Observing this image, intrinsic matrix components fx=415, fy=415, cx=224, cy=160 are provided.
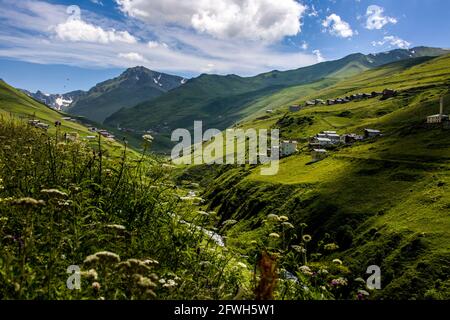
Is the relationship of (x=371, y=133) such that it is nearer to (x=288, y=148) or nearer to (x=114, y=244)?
(x=288, y=148)

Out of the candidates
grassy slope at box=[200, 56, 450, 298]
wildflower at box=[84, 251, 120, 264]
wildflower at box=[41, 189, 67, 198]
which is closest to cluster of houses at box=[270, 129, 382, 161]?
grassy slope at box=[200, 56, 450, 298]

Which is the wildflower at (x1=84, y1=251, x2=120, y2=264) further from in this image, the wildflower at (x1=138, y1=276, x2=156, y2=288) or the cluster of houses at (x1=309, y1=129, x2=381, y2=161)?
the cluster of houses at (x1=309, y1=129, x2=381, y2=161)

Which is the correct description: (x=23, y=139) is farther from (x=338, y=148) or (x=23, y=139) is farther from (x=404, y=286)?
(x=338, y=148)

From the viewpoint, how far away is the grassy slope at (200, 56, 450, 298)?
6994 centimetres

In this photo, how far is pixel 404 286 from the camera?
2589 inches

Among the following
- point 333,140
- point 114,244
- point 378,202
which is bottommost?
point 378,202

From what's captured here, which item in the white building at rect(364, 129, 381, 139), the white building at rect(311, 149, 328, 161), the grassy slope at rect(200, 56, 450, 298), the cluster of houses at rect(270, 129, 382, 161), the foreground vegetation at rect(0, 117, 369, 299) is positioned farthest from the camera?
the white building at rect(364, 129, 381, 139)

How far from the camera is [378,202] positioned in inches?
3782

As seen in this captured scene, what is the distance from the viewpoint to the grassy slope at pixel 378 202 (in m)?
69.9

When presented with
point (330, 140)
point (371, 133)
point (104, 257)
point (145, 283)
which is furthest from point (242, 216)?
point (145, 283)

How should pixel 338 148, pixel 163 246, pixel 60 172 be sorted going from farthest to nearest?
pixel 338 148 → pixel 60 172 → pixel 163 246

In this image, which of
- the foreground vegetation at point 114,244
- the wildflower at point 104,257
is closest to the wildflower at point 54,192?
the foreground vegetation at point 114,244
